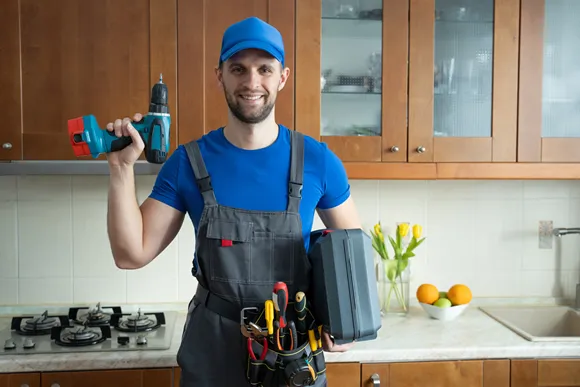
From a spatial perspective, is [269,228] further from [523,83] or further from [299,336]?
[523,83]

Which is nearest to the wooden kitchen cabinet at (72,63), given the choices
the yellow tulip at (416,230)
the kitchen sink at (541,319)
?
the yellow tulip at (416,230)

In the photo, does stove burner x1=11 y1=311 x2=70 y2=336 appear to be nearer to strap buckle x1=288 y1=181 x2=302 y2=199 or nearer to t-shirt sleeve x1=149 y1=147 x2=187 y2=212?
t-shirt sleeve x1=149 y1=147 x2=187 y2=212

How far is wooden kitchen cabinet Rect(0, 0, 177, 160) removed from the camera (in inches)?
81.0

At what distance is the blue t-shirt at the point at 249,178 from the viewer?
5.36 ft

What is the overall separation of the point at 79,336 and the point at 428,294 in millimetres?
1206

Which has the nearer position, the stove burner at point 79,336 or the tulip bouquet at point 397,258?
the stove burner at point 79,336

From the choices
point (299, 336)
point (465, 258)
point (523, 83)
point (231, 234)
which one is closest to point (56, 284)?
point (231, 234)

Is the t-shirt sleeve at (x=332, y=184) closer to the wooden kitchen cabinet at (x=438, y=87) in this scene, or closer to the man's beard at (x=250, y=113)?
the man's beard at (x=250, y=113)

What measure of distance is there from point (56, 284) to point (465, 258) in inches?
62.5

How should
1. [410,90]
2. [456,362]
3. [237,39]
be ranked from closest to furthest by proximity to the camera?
1. [237,39]
2. [456,362]
3. [410,90]

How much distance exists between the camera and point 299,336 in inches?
56.9

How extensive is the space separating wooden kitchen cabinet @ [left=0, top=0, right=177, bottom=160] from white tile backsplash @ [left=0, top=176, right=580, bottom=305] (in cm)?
41

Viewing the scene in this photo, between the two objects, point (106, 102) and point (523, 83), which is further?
point (523, 83)

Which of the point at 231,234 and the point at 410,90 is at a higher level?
the point at 410,90
